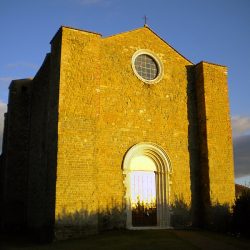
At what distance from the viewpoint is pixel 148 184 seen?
57.1 ft

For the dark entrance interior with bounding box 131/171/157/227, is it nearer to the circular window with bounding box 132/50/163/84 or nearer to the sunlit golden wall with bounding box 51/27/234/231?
the sunlit golden wall with bounding box 51/27/234/231

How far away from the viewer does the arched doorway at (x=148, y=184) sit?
16.7m

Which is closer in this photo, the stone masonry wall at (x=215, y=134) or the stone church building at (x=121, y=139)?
the stone church building at (x=121, y=139)

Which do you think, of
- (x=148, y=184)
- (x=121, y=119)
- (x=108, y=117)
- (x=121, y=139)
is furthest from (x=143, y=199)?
(x=108, y=117)

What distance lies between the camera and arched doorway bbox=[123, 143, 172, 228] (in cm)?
1670

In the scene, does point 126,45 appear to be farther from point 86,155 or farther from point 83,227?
point 83,227

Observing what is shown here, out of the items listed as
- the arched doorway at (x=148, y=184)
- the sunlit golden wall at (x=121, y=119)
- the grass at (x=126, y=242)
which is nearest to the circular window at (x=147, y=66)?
the sunlit golden wall at (x=121, y=119)

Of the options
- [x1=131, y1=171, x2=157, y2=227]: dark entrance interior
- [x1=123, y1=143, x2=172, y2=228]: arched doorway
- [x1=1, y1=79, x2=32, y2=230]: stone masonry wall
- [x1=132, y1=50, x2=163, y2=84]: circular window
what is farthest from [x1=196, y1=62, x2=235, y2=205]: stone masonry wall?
[x1=1, y1=79, x2=32, y2=230]: stone masonry wall

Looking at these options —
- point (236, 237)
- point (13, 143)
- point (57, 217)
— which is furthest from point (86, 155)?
point (13, 143)

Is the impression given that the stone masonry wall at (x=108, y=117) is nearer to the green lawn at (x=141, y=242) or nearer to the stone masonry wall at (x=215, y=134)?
the stone masonry wall at (x=215, y=134)

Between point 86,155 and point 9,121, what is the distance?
8867 millimetres

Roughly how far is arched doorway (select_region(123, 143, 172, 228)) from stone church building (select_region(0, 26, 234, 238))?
0.05 metres

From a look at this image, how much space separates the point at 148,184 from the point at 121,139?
2.51m

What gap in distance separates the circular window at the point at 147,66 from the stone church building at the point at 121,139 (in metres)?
0.05
